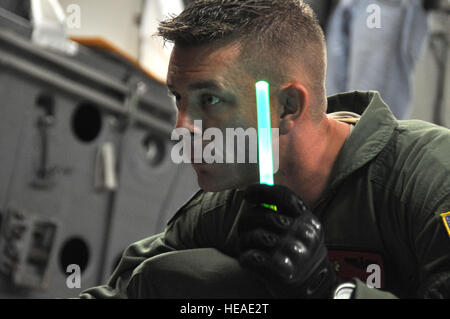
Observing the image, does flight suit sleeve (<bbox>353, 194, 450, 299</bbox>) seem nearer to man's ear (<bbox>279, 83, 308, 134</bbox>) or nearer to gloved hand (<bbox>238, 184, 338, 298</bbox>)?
gloved hand (<bbox>238, 184, 338, 298</bbox>)

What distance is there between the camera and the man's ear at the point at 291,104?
920mm

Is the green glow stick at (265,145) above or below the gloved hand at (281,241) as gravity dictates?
above

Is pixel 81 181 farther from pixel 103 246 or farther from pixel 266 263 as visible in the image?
pixel 266 263

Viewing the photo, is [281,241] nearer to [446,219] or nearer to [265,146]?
[265,146]

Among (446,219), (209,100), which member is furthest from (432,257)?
(209,100)

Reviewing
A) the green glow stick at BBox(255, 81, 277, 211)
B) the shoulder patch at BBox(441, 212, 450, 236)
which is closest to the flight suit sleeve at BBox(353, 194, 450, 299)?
the shoulder patch at BBox(441, 212, 450, 236)

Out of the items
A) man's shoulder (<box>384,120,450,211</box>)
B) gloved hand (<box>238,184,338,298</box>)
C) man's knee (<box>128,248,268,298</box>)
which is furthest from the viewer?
man's knee (<box>128,248,268,298</box>)

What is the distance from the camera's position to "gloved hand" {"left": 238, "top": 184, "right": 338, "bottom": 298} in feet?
2.37

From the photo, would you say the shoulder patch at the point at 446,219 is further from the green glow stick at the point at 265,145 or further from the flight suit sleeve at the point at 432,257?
the green glow stick at the point at 265,145

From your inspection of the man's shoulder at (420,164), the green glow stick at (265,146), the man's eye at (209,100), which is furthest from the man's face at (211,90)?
the man's shoulder at (420,164)

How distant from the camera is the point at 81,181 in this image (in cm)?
176

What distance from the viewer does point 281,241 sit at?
28.5 inches

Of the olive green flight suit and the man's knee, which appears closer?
the olive green flight suit

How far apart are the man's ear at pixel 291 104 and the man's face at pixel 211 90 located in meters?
0.05
